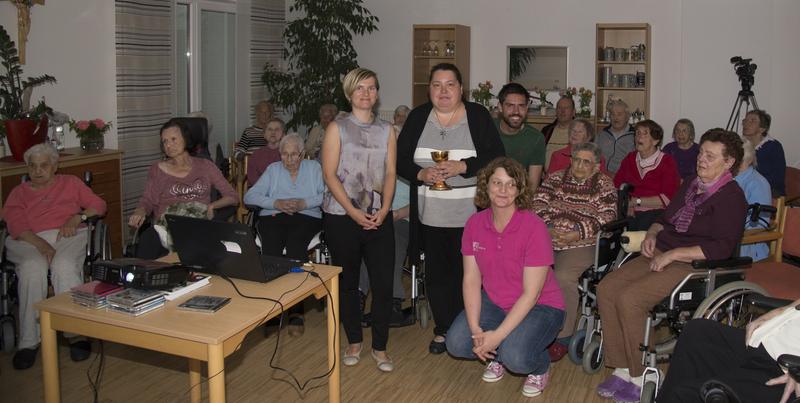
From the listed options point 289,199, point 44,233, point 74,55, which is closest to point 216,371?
point 289,199

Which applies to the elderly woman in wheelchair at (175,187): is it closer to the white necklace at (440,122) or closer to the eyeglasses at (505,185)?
the white necklace at (440,122)

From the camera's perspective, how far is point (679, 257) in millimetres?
3516

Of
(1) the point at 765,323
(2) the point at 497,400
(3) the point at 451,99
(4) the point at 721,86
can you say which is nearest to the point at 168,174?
(3) the point at 451,99

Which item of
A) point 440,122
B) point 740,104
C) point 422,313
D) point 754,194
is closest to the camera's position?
point 440,122

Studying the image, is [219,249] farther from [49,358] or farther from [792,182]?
[792,182]

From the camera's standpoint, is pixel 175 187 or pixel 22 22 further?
pixel 22 22

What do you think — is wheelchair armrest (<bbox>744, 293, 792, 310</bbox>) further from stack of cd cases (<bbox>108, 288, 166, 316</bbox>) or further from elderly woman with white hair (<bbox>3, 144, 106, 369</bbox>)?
elderly woman with white hair (<bbox>3, 144, 106, 369</bbox>)

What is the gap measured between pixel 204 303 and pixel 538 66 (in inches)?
239

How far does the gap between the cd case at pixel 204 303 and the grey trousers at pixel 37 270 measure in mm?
1665

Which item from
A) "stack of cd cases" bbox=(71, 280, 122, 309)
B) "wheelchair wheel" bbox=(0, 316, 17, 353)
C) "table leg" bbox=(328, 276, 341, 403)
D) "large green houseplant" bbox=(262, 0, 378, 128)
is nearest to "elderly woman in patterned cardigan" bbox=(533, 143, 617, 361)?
"table leg" bbox=(328, 276, 341, 403)

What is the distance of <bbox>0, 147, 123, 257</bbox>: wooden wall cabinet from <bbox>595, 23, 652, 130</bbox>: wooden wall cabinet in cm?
460

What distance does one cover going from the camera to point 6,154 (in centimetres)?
534

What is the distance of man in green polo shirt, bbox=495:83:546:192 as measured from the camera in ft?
14.2

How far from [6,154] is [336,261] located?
290cm
